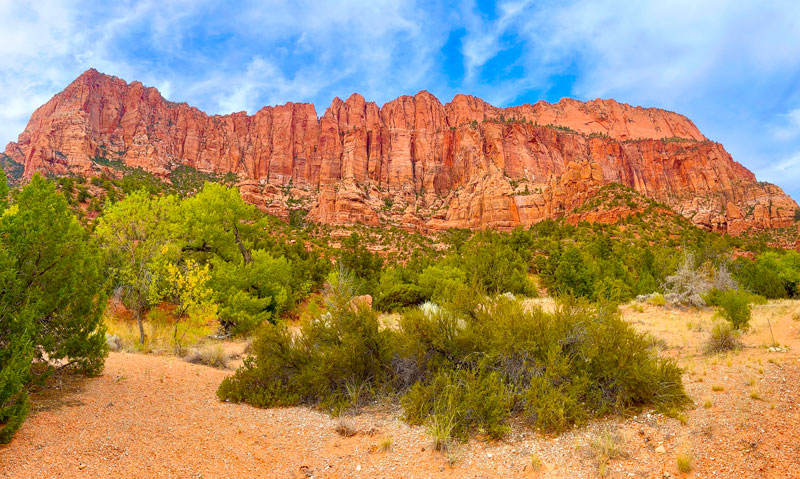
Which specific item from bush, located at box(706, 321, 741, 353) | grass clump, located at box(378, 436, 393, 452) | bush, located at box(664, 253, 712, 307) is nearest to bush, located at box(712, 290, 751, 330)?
bush, located at box(706, 321, 741, 353)

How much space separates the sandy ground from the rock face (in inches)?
2422

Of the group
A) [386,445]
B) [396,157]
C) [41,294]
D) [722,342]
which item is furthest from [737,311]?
[396,157]

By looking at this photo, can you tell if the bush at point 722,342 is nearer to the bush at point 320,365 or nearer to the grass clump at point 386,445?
the bush at point 320,365

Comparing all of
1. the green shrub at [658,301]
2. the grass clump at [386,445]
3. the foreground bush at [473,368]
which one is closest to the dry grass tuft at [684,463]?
the foreground bush at [473,368]

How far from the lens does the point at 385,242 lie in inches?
2447

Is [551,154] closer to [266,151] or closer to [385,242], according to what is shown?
[385,242]

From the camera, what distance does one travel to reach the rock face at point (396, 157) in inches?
2938

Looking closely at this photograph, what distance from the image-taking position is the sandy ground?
4.33 meters

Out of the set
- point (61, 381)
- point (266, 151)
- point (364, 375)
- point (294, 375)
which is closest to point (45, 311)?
point (61, 381)

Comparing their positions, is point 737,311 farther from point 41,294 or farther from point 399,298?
point 41,294

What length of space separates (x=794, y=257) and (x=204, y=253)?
4127 cm

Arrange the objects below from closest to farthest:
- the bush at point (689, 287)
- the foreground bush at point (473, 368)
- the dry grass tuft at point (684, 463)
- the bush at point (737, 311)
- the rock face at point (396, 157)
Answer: the dry grass tuft at point (684, 463), the foreground bush at point (473, 368), the bush at point (737, 311), the bush at point (689, 287), the rock face at point (396, 157)

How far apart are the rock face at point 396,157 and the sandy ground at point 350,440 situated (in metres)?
61.5

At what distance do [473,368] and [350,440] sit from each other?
2302mm
